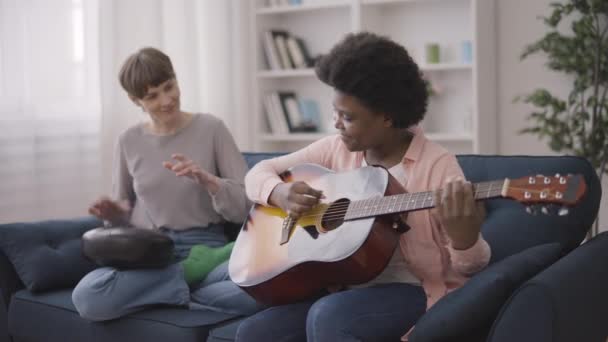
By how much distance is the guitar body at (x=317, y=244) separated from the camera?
68.0 inches

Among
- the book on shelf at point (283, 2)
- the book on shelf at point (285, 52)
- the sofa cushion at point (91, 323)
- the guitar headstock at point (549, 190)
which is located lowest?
the sofa cushion at point (91, 323)

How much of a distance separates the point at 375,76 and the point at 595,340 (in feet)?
2.58

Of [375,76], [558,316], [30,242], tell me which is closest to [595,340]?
[558,316]

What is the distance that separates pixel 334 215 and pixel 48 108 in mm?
2164

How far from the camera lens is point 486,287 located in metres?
1.56

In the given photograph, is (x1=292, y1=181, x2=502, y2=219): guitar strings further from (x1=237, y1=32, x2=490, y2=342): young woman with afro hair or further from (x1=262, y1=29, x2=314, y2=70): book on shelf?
(x1=262, y1=29, x2=314, y2=70): book on shelf

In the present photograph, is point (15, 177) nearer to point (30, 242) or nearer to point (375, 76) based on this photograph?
point (30, 242)

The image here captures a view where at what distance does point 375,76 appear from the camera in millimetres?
1849

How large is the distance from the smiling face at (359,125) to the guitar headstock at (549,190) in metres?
0.47

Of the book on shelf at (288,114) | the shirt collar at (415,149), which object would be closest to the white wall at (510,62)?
the book on shelf at (288,114)

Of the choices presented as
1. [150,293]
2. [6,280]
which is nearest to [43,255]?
[6,280]

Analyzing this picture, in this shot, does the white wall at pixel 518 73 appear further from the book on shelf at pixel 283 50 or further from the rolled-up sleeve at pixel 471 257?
the rolled-up sleeve at pixel 471 257

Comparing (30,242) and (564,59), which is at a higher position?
(564,59)

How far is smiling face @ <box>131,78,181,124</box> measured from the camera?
8.21 feet
